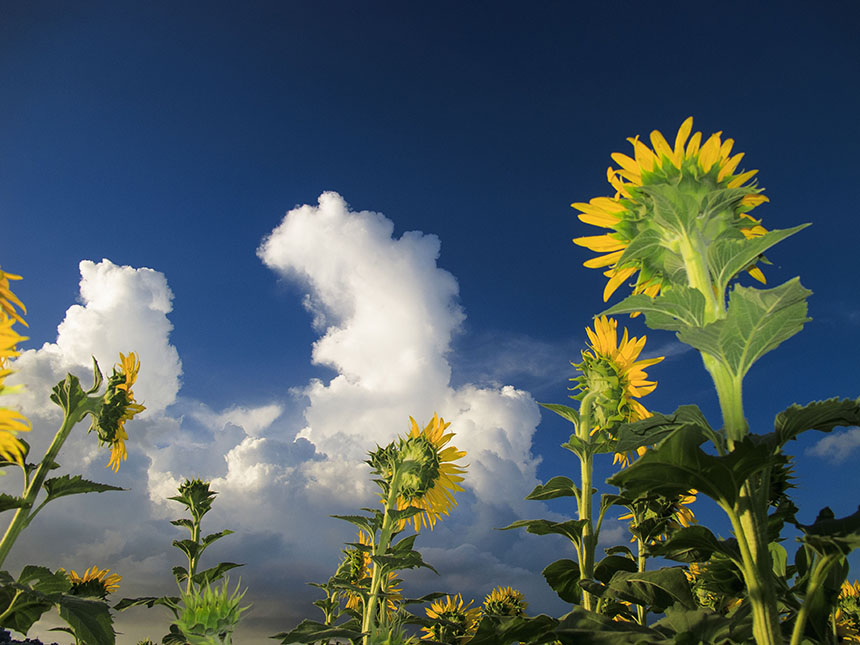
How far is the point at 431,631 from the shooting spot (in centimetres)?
565

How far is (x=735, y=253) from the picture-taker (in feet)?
6.05

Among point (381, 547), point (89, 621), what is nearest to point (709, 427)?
point (381, 547)

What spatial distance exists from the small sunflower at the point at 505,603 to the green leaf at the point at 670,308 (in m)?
5.17

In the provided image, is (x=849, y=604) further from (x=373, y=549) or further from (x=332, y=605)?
(x=332, y=605)

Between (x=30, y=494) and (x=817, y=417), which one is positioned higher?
(x=30, y=494)

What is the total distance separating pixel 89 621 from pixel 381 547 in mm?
1893

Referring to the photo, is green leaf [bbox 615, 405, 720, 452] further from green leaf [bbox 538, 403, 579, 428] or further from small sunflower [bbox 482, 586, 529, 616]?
small sunflower [bbox 482, 586, 529, 616]

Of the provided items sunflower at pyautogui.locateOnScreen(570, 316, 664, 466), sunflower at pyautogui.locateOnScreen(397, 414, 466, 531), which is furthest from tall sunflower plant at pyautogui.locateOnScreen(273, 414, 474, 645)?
sunflower at pyautogui.locateOnScreen(570, 316, 664, 466)

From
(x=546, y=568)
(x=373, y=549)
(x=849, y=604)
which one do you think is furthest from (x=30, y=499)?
(x=849, y=604)

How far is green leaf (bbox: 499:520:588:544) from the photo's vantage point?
2705mm

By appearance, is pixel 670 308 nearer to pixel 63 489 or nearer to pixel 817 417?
pixel 817 417

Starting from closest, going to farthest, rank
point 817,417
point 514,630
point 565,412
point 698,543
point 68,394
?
point 817,417 → point 698,543 → point 514,630 → point 565,412 → point 68,394

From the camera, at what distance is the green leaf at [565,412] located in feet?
10.0

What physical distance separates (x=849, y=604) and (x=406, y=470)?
4.21 meters
